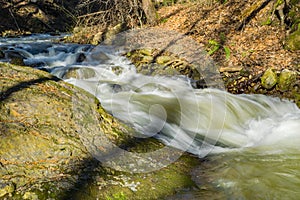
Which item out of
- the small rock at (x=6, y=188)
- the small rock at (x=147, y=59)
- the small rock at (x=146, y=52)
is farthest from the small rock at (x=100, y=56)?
the small rock at (x=6, y=188)

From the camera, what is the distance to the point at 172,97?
24.6ft

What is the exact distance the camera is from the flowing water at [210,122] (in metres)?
3.76

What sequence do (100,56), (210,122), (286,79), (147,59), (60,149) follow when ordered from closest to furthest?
(60,149) → (210,122) → (286,79) → (147,59) → (100,56)

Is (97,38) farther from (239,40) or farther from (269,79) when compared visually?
(269,79)

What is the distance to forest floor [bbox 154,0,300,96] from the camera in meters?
8.09

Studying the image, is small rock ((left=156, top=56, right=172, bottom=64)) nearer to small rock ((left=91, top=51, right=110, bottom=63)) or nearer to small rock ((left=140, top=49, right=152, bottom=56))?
small rock ((left=140, top=49, right=152, bottom=56))

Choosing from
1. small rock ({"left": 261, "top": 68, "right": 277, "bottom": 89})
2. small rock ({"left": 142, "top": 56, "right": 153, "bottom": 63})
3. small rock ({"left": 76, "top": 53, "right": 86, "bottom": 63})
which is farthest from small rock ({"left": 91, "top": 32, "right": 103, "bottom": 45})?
small rock ({"left": 261, "top": 68, "right": 277, "bottom": 89})

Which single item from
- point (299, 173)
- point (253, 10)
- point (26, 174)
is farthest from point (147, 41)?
point (26, 174)

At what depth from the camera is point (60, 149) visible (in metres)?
3.09

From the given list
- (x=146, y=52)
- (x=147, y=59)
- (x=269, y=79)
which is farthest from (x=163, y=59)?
(x=269, y=79)

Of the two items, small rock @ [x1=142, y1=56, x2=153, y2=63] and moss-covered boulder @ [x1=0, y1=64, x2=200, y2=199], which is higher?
moss-covered boulder @ [x1=0, y1=64, x2=200, y2=199]

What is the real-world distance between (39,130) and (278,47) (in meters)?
8.46

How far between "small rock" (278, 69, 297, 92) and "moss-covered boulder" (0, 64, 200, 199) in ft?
15.7

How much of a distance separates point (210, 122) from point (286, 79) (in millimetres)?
2855
